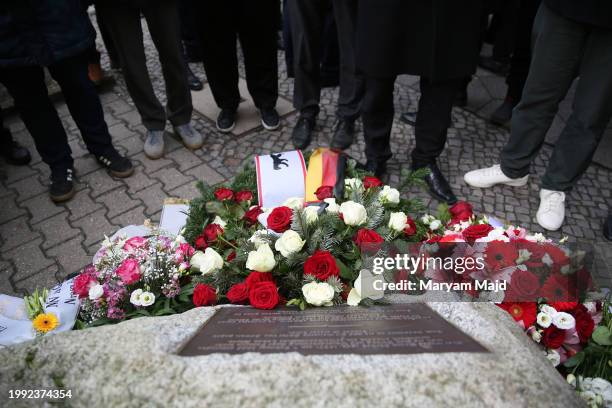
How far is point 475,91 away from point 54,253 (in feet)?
13.5

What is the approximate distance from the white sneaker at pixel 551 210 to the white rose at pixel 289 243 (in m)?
2.11

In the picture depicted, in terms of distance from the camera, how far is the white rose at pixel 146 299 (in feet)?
5.09

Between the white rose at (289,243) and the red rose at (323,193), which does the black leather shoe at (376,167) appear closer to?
the red rose at (323,193)

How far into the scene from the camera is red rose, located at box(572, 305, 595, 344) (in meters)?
1.45

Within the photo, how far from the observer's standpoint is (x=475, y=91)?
4488 millimetres

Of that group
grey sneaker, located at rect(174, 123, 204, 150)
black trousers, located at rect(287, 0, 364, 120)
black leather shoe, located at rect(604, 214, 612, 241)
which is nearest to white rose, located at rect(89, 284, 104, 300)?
black trousers, located at rect(287, 0, 364, 120)

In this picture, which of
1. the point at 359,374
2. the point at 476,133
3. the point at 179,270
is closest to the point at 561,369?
the point at 359,374

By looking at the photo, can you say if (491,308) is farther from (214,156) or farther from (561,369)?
(214,156)

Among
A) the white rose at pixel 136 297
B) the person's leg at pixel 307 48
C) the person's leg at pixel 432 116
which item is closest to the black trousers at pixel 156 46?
the person's leg at pixel 307 48

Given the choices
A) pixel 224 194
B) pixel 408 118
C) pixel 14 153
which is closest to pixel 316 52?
pixel 408 118

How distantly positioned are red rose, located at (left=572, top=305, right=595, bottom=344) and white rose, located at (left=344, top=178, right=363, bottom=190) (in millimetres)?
946

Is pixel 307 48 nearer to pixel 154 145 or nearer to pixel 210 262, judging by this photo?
pixel 154 145

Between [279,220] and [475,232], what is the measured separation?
77cm

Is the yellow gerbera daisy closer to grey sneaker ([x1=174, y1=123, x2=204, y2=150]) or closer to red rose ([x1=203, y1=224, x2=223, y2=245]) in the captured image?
red rose ([x1=203, y1=224, x2=223, y2=245])
